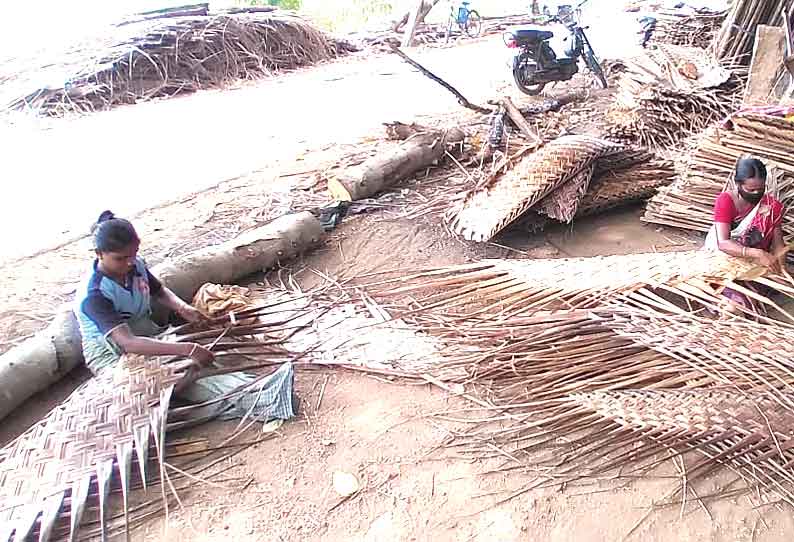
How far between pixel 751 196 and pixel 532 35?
15.8ft

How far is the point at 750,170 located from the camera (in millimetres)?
2910

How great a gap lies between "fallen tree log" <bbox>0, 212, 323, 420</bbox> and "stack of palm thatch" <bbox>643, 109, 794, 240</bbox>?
1.95m

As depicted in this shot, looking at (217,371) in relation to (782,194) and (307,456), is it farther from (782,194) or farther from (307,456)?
(782,194)

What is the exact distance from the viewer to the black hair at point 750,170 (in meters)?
2.91

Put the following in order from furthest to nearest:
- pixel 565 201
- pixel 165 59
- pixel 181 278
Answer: pixel 165 59
pixel 565 201
pixel 181 278

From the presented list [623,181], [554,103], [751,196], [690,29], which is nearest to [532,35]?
[554,103]

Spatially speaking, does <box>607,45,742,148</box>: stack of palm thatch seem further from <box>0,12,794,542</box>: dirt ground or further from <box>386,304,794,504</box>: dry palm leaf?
<box>0,12,794,542</box>: dirt ground

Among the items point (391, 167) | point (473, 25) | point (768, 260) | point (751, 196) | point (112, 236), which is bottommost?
point (473, 25)

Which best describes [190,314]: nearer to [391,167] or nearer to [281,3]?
[391,167]

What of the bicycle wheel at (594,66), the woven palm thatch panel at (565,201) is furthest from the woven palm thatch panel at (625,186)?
the bicycle wheel at (594,66)

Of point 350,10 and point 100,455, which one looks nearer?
point 100,455

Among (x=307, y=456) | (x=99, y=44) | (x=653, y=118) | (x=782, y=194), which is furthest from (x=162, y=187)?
(x=99, y=44)

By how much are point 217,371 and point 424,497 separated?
3.21 feet

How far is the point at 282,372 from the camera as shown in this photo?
253 cm
